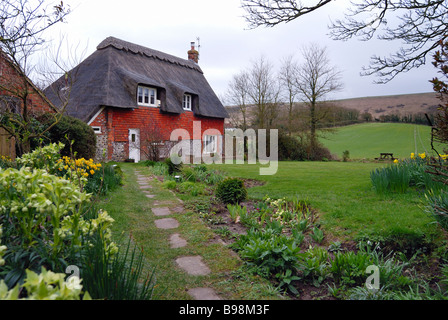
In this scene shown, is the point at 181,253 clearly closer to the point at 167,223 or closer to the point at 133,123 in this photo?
the point at 167,223

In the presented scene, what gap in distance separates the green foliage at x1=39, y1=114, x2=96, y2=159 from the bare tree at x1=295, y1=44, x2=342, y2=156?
16341 mm

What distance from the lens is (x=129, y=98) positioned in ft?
52.0

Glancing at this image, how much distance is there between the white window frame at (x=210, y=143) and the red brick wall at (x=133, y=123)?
334 centimetres

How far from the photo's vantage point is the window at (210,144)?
2281 cm

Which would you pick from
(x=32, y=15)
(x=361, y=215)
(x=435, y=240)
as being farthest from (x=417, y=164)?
(x=32, y=15)

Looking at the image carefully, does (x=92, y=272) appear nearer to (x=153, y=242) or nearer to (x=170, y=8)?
(x=153, y=242)

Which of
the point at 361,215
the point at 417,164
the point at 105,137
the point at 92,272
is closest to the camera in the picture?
the point at 92,272

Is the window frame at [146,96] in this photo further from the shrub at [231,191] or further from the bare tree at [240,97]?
the shrub at [231,191]

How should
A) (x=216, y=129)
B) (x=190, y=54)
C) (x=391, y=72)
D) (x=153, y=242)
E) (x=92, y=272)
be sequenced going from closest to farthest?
(x=92, y=272) < (x=153, y=242) < (x=391, y=72) < (x=216, y=129) < (x=190, y=54)

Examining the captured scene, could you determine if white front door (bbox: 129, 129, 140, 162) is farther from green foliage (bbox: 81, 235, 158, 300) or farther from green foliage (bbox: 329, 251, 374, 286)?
green foliage (bbox: 81, 235, 158, 300)

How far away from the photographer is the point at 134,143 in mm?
16250

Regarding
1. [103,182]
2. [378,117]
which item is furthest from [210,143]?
[378,117]

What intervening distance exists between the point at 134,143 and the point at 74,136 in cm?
606

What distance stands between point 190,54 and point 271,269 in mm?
25756
